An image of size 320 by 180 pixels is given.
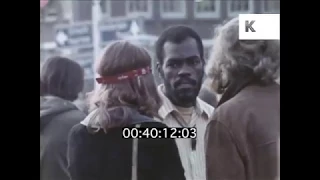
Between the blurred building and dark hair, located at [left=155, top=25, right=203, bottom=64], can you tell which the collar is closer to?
dark hair, located at [left=155, top=25, right=203, bottom=64]

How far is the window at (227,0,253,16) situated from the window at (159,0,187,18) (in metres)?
0.36

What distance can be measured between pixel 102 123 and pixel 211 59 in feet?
3.29

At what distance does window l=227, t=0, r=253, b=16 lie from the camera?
4340 millimetres

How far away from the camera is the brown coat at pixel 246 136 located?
438 centimetres

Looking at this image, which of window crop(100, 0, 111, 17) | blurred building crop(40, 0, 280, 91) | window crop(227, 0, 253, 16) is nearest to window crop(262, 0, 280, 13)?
blurred building crop(40, 0, 280, 91)

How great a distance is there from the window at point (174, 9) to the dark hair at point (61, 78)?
2.65 ft

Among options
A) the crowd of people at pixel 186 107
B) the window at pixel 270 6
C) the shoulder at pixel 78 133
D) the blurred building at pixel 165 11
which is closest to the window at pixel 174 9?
the blurred building at pixel 165 11

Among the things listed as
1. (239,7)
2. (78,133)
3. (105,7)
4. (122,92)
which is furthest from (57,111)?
(239,7)

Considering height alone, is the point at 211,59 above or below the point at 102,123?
above

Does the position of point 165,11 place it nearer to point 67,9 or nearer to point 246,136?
point 67,9

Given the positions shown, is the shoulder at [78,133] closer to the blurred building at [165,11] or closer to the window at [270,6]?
the blurred building at [165,11]
